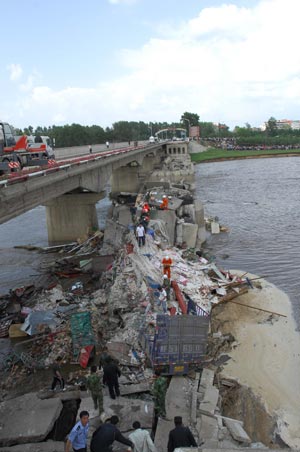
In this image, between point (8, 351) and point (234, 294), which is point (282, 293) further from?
point (8, 351)

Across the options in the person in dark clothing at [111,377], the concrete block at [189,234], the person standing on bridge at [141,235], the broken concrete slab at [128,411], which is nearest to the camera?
the broken concrete slab at [128,411]

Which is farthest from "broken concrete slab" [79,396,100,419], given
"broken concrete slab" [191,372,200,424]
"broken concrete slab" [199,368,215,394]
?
"broken concrete slab" [199,368,215,394]

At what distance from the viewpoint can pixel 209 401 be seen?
8992 mm

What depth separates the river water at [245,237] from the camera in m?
20.9

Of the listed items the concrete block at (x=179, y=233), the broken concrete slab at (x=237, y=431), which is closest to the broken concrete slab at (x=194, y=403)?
the broken concrete slab at (x=237, y=431)

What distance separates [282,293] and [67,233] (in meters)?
16.7

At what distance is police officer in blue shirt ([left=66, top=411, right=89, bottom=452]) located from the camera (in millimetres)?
6762

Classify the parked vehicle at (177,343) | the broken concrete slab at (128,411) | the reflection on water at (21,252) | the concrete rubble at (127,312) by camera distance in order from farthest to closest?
1. the reflection on water at (21,252)
2. the parked vehicle at (177,343)
3. the concrete rubble at (127,312)
4. the broken concrete slab at (128,411)

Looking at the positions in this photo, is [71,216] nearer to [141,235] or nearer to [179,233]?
[179,233]

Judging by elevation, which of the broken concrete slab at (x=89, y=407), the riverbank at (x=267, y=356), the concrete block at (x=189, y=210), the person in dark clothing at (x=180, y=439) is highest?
the person in dark clothing at (x=180, y=439)

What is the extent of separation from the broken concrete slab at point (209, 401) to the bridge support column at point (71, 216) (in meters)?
20.0

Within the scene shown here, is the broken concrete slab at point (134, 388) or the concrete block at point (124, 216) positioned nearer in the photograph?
the broken concrete slab at point (134, 388)

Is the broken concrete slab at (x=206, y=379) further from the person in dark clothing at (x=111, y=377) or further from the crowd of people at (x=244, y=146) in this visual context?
the crowd of people at (x=244, y=146)

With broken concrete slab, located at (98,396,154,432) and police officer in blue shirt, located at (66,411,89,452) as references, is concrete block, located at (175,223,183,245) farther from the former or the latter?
police officer in blue shirt, located at (66,411,89,452)
